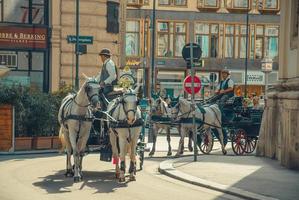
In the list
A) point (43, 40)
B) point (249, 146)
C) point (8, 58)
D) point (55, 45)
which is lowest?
point (249, 146)

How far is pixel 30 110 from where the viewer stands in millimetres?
19984

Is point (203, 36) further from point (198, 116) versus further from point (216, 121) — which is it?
point (198, 116)

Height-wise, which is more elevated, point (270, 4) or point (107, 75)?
point (270, 4)

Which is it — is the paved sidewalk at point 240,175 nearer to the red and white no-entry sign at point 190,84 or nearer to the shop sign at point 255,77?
the red and white no-entry sign at point 190,84

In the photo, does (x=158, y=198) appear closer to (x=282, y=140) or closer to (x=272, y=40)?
(x=282, y=140)

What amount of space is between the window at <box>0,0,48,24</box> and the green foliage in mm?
9403

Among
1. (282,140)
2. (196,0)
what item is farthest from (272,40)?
(282,140)

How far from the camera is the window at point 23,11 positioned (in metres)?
28.8

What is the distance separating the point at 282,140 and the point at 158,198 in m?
6.40

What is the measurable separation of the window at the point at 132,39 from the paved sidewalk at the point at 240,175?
34314 mm

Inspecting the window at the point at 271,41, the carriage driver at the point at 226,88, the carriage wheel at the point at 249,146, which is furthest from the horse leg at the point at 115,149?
the window at the point at 271,41

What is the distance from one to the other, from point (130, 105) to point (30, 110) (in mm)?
Answer: 8758

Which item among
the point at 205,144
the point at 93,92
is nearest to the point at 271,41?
the point at 205,144

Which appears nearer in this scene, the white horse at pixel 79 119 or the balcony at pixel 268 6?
the white horse at pixel 79 119
